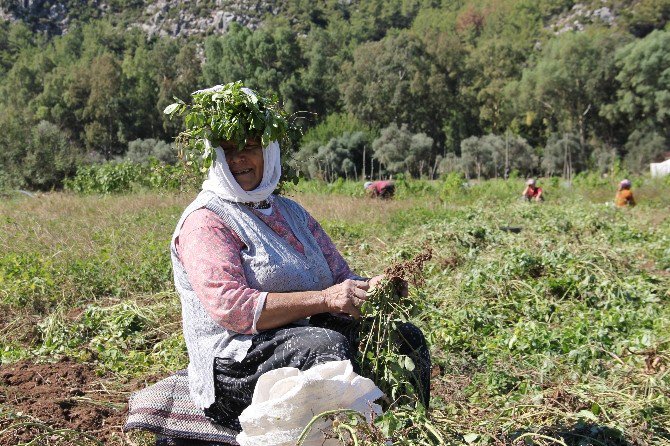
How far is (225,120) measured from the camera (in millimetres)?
2457

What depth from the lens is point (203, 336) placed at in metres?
2.35

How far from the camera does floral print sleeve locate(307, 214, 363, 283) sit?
2.70 m

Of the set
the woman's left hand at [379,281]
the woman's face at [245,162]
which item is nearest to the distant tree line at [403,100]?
the woman's face at [245,162]

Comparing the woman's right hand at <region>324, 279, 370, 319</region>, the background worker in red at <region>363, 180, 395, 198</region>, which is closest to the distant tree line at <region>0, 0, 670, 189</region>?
the background worker in red at <region>363, 180, 395, 198</region>

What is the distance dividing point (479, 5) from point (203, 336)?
8165 cm

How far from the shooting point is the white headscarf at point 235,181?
245 centimetres

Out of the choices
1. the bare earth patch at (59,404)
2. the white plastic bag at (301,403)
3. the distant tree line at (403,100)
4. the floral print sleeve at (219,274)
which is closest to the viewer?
the white plastic bag at (301,403)

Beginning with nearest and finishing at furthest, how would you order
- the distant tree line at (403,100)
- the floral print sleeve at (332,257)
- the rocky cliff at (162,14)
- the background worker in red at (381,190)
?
the floral print sleeve at (332,257) → the background worker in red at (381,190) → the distant tree line at (403,100) → the rocky cliff at (162,14)

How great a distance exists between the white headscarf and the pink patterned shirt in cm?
12

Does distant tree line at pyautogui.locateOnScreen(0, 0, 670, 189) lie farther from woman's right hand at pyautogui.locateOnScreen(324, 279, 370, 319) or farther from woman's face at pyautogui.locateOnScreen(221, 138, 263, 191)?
woman's right hand at pyautogui.locateOnScreen(324, 279, 370, 319)

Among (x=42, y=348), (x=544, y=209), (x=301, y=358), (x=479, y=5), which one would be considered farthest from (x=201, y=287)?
(x=479, y=5)

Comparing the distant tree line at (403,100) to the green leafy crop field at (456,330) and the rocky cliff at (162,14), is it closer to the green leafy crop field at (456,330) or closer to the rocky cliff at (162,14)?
the green leafy crop field at (456,330)

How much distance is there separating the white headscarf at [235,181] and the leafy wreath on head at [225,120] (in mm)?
32

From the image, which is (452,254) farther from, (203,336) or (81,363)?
(203,336)
